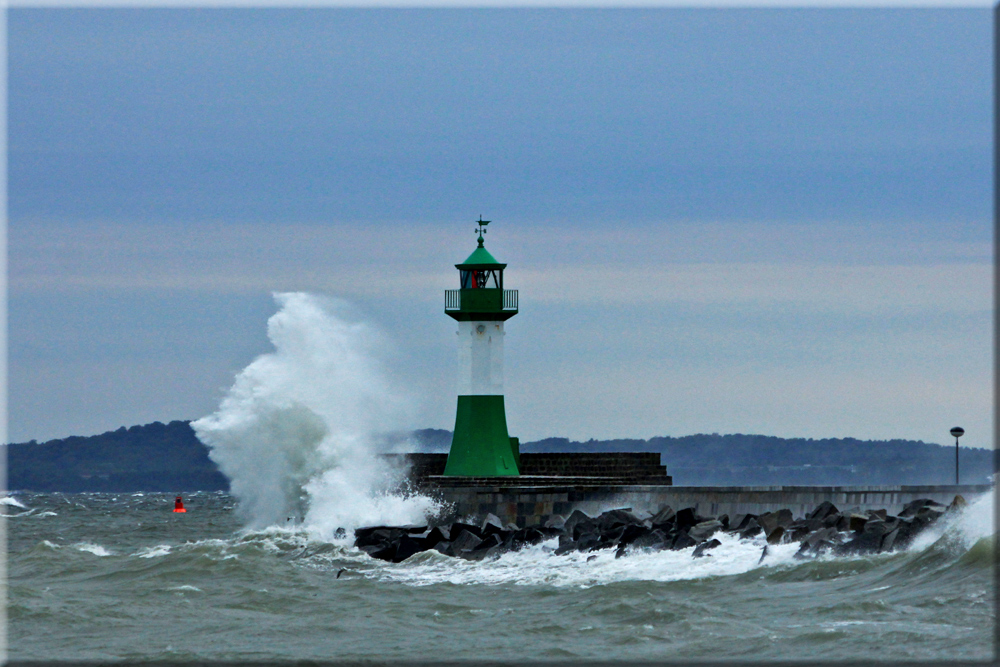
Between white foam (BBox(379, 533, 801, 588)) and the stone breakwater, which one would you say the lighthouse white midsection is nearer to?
the stone breakwater

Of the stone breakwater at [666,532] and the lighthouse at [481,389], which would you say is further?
the lighthouse at [481,389]

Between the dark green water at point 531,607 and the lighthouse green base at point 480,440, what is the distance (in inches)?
125

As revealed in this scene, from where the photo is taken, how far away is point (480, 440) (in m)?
18.1

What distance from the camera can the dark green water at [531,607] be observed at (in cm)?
902

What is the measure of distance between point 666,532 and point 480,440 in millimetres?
4718

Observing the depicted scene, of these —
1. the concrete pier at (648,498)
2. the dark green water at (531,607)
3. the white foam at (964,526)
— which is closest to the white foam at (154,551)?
the dark green water at (531,607)

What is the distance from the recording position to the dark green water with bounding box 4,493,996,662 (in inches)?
355

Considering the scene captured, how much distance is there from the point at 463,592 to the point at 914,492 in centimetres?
462

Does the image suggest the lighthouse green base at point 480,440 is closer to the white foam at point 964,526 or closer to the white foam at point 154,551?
the white foam at point 154,551

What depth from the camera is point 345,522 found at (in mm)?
18031

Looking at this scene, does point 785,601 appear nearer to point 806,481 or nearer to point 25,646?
point 25,646

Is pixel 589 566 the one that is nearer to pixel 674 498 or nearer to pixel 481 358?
pixel 674 498

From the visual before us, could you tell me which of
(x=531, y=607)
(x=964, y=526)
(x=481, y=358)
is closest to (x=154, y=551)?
(x=481, y=358)

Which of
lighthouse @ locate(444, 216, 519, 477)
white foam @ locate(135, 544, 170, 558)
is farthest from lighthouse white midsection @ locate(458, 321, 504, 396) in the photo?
white foam @ locate(135, 544, 170, 558)
